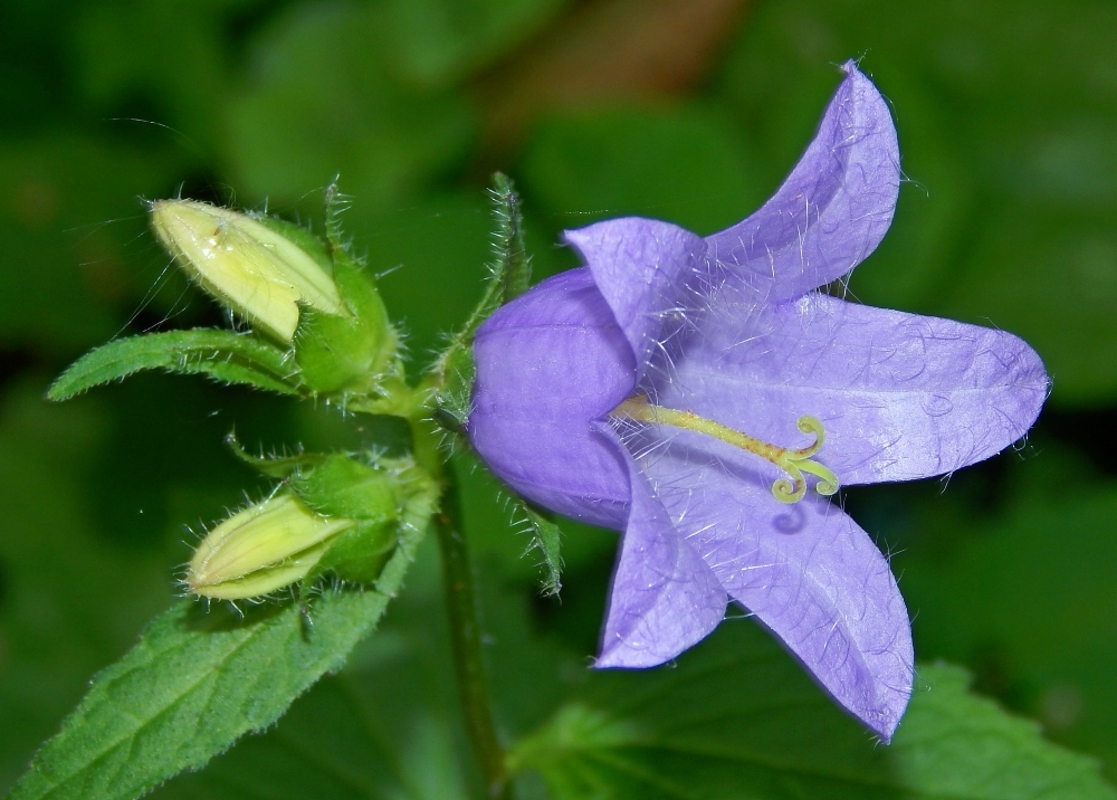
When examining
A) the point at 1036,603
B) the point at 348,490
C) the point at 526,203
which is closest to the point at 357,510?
the point at 348,490

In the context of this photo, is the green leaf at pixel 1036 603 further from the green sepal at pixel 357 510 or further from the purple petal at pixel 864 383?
the green sepal at pixel 357 510

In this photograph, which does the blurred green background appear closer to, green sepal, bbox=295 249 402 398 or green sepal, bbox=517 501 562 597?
green sepal, bbox=295 249 402 398

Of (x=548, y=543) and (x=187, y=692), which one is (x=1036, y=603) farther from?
(x=187, y=692)

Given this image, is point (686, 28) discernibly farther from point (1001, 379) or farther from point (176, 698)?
point (176, 698)

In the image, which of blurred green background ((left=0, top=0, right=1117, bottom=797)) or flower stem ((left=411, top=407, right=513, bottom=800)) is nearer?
flower stem ((left=411, top=407, right=513, bottom=800))

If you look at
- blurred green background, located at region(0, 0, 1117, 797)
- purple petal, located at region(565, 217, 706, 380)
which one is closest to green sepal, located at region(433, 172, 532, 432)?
purple petal, located at region(565, 217, 706, 380)

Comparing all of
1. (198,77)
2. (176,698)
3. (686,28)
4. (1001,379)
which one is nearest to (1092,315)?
(686,28)
